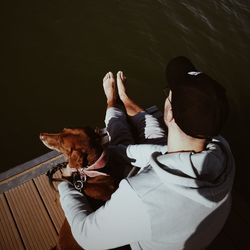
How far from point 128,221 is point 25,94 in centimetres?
458

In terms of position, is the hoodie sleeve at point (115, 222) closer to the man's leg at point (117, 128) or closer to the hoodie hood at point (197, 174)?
the hoodie hood at point (197, 174)

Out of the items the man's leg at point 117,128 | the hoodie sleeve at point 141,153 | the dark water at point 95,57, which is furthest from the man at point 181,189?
the dark water at point 95,57

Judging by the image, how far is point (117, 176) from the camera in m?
2.90

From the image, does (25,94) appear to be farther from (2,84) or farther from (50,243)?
(50,243)

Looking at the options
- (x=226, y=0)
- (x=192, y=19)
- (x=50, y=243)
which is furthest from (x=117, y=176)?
(x=226, y=0)

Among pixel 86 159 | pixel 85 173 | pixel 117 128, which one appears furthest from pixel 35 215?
pixel 117 128

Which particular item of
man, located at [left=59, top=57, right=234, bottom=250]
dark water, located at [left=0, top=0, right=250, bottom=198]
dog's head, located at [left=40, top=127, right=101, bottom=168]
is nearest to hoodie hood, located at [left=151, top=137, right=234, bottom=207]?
man, located at [left=59, top=57, right=234, bottom=250]

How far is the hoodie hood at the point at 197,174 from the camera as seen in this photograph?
158 cm

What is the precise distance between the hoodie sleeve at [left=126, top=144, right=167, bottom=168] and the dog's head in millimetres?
540

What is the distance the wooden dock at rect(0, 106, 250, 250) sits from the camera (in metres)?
2.96

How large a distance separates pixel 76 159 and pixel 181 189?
1.11 m

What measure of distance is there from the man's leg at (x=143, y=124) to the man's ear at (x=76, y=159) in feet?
3.90

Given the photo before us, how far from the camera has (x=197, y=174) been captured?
1634 millimetres

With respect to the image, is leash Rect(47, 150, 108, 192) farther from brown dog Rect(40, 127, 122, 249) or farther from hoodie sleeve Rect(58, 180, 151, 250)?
hoodie sleeve Rect(58, 180, 151, 250)
